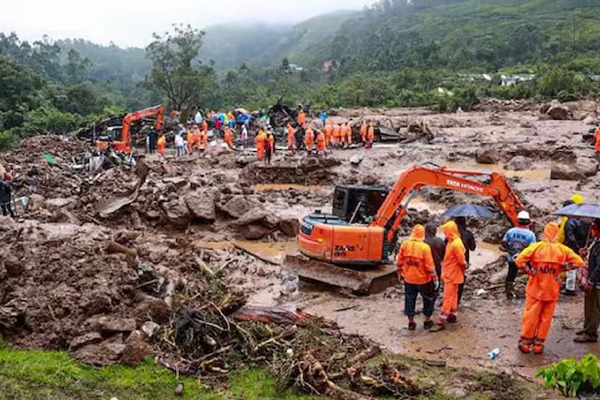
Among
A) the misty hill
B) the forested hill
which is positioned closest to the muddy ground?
the forested hill

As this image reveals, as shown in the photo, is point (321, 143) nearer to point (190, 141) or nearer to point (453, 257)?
point (190, 141)

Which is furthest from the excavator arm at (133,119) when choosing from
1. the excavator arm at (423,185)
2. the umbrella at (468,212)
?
the umbrella at (468,212)

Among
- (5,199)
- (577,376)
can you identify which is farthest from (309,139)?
(577,376)

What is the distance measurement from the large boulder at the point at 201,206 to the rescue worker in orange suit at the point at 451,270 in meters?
8.41

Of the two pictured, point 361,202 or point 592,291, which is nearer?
point 592,291

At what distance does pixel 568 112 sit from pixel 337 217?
3023cm

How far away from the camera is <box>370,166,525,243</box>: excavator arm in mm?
10906

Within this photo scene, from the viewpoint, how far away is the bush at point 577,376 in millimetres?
5930

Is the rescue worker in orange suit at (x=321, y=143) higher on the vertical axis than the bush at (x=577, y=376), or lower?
lower

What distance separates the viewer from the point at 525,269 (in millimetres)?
8055

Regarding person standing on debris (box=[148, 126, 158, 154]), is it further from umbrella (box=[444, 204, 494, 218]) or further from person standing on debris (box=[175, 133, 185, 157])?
umbrella (box=[444, 204, 494, 218])

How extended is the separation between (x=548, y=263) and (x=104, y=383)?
5.47m

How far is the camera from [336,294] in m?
11.5

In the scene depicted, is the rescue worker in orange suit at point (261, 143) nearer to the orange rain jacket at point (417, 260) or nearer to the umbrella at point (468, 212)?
the umbrella at point (468, 212)
